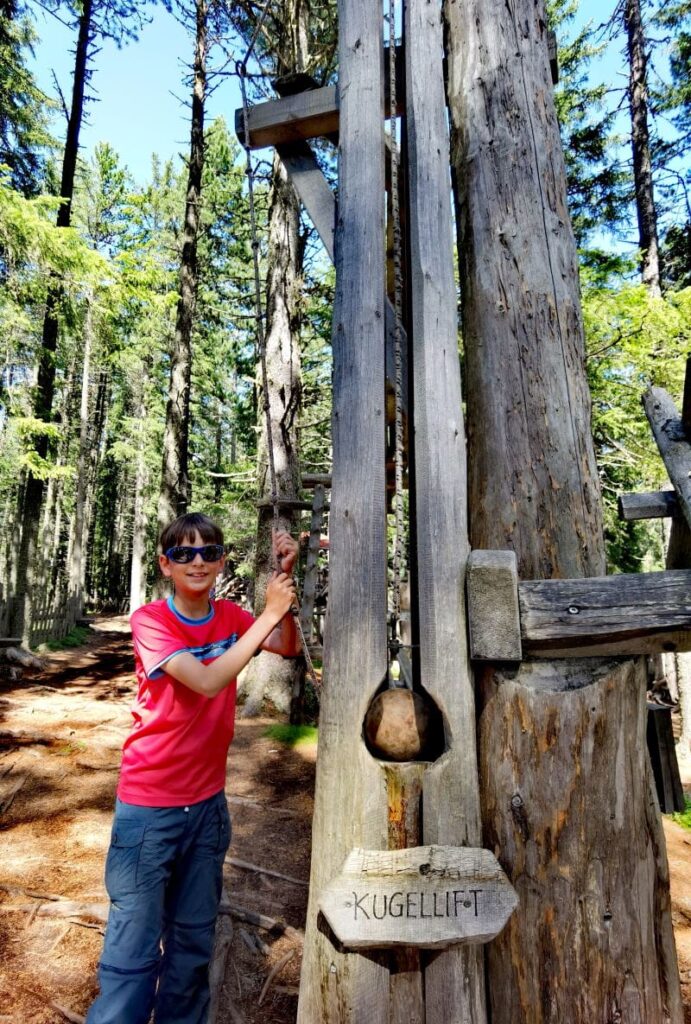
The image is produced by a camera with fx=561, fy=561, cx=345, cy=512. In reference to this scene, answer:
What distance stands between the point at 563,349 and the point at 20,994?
369cm

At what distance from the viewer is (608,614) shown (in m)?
1.72

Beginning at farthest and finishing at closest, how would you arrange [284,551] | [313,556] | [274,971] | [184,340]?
[184,340] < [313,556] < [274,971] < [284,551]

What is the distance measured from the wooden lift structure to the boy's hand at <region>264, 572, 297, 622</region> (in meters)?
0.25

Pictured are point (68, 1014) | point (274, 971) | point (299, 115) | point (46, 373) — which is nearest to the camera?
point (299, 115)

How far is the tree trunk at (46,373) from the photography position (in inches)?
454

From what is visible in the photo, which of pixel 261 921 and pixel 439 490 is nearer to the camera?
pixel 439 490

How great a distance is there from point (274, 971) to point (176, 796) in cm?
161

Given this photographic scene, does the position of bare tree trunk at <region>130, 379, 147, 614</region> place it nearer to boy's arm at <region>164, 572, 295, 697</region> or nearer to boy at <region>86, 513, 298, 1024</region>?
boy at <region>86, 513, 298, 1024</region>

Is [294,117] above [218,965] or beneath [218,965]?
above

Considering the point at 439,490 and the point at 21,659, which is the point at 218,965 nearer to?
the point at 439,490

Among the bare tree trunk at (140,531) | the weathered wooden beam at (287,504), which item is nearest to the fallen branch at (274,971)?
the weathered wooden beam at (287,504)

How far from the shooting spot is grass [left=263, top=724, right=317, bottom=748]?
632 centimetres

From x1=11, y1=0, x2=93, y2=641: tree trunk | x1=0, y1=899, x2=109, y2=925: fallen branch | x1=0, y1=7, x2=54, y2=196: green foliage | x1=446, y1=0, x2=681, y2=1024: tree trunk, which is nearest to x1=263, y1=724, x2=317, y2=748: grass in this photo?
x1=0, y1=899, x2=109, y2=925: fallen branch

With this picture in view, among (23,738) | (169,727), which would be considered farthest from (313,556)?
(169,727)
